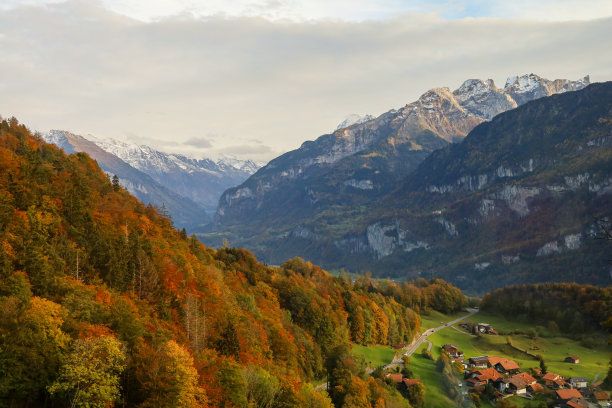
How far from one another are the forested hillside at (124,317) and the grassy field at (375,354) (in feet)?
36.1

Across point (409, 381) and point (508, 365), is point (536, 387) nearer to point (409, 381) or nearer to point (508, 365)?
point (508, 365)

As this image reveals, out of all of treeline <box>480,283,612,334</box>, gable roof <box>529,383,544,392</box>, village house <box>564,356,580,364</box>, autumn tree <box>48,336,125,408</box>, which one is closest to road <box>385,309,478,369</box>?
treeline <box>480,283,612,334</box>

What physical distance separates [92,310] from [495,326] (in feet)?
519

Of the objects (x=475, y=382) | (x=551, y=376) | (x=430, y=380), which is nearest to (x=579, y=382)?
(x=551, y=376)

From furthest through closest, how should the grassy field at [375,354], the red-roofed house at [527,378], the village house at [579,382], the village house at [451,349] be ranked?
the village house at [451,349] < the grassy field at [375,354] < the red-roofed house at [527,378] < the village house at [579,382]

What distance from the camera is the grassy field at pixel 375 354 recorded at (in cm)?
11191

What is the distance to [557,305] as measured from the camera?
174 m

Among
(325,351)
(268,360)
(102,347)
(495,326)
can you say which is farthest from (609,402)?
(102,347)

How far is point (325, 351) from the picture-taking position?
103m

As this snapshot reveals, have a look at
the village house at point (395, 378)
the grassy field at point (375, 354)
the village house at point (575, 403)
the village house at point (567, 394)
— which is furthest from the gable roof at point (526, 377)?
the grassy field at point (375, 354)

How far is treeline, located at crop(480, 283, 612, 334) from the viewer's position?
160 metres

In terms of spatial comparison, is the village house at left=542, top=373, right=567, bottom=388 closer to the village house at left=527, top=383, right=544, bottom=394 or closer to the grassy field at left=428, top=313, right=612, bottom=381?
the village house at left=527, top=383, right=544, bottom=394

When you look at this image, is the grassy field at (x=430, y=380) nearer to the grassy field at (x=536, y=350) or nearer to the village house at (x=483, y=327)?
the grassy field at (x=536, y=350)

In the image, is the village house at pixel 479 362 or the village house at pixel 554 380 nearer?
the village house at pixel 554 380
